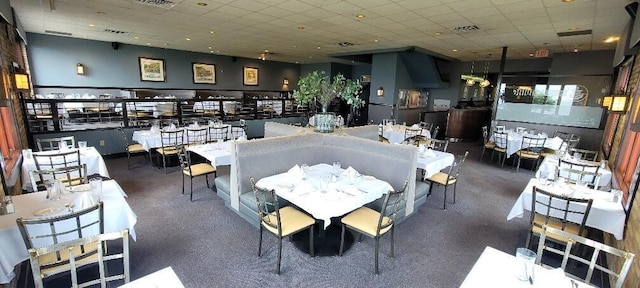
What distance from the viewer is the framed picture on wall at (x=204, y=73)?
12.6 m

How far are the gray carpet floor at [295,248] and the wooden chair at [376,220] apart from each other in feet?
0.86

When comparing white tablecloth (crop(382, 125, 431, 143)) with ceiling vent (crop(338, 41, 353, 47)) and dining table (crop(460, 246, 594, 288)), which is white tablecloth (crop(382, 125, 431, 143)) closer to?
ceiling vent (crop(338, 41, 353, 47))

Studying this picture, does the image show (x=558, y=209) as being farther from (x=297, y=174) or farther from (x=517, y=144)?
(x=517, y=144)

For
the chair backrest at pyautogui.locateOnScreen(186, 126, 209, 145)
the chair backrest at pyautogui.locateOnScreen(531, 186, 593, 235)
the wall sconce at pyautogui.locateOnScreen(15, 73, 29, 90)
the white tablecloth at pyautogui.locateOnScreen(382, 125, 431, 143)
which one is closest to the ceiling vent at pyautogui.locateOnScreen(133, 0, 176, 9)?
the wall sconce at pyautogui.locateOnScreen(15, 73, 29, 90)

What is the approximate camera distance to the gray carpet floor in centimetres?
279

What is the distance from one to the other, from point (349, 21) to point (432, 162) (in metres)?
3.48

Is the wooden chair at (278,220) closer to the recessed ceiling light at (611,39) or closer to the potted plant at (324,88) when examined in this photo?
the potted plant at (324,88)

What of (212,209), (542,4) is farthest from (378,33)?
(212,209)

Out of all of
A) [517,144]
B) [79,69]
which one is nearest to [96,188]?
[517,144]

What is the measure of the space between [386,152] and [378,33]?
174 inches

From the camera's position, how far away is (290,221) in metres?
3.04

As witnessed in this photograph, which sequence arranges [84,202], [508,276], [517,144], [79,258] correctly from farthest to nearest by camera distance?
[517,144]
[84,202]
[79,258]
[508,276]

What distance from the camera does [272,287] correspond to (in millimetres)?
2646

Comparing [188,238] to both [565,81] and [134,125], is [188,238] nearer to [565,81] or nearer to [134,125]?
[134,125]
